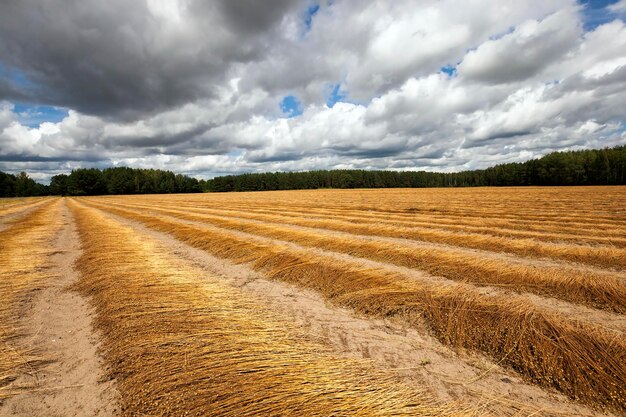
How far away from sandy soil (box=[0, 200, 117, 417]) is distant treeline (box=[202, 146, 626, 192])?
417ft

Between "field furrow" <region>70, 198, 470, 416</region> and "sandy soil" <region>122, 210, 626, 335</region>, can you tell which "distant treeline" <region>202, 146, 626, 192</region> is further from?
"field furrow" <region>70, 198, 470, 416</region>

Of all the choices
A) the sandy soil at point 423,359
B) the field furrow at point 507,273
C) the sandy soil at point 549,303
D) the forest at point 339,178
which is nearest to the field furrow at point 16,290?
the sandy soil at point 423,359

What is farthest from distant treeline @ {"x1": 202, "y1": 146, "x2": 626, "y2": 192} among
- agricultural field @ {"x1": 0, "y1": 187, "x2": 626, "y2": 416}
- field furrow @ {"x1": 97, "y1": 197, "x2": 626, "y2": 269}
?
agricultural field @ {"x1": 0, "y1": 187, "x2": 626, "y2": 416}

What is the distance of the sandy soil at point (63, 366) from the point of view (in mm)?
3092

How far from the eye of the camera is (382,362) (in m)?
3.81

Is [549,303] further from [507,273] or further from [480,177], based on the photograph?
[480,177]

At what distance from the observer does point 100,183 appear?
12256 centimetres

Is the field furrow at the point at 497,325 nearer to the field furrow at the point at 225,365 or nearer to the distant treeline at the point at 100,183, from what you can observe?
the field furrow at the point at 225,365

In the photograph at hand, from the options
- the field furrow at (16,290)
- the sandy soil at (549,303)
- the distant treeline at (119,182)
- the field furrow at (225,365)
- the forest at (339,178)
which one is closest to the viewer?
the field furrow at (225,365)

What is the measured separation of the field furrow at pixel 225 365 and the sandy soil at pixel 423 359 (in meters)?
0.32

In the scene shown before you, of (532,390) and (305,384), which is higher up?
(305,384)

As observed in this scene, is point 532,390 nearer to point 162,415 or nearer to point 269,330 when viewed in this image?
point 269,330

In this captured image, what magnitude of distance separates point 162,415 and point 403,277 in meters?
5.83

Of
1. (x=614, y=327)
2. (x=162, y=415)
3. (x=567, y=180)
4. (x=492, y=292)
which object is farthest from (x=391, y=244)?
(x=567, y=180)
